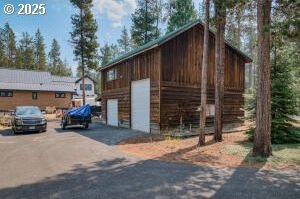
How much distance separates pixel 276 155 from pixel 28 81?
4048 cm

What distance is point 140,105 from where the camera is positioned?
Result: 20.4 metres

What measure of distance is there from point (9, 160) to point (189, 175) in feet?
22.6

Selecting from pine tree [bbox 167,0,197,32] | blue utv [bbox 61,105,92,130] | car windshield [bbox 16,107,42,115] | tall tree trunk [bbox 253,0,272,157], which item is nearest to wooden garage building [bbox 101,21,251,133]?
blue utv [bbox 61,105,92,130]

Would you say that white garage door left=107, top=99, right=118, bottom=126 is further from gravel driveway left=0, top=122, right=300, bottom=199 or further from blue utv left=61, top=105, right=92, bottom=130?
gravel driveway left=0, top=122, right=300, bottom=199

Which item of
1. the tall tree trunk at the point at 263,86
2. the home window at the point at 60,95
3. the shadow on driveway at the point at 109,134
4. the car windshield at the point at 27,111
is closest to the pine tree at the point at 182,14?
the home window at the point at 60,95

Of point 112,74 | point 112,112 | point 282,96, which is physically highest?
point 112,74

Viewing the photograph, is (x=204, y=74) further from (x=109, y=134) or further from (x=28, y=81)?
(x=28, y=81)

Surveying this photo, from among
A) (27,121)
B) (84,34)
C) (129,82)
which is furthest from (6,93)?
(129,82)

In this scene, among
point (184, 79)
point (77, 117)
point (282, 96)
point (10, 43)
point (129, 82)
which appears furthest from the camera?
point (10, 43)

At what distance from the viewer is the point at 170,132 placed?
1786cm

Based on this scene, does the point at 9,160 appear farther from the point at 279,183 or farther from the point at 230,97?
the point at 230,97

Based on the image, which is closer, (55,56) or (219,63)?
(219,63)

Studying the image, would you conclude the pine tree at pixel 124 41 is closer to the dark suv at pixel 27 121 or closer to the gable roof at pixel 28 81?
the gable roof at pixel 28 81

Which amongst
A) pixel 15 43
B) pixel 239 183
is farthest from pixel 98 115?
pixel 15 43
